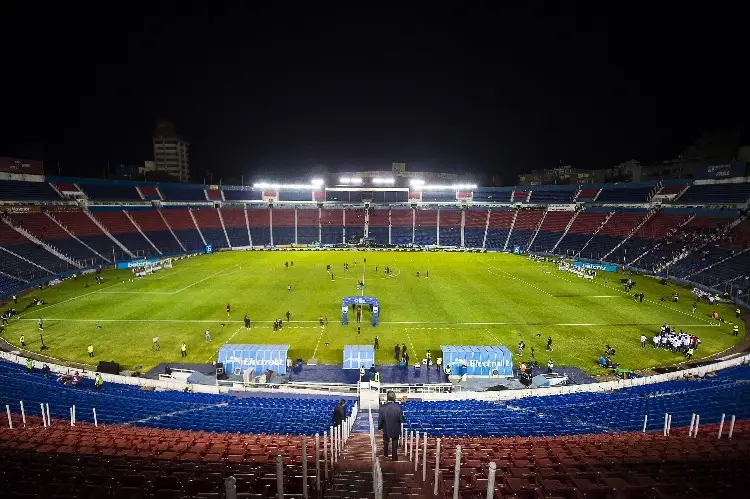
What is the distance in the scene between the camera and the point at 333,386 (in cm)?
2161

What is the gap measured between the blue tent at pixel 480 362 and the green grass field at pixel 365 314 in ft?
12.5

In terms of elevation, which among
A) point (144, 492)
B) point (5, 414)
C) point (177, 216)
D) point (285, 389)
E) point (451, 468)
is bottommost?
point (285, 389)

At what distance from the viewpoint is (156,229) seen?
69.6m

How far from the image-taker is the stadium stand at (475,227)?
262ft

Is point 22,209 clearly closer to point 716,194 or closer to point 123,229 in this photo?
point 123,229

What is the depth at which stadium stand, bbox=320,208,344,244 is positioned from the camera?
83.4 meters

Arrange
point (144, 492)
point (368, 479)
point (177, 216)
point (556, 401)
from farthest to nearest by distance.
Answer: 1. point (177, 216)
2. point (556, 401)
3. point (368, 479)
4. point (144, 492)

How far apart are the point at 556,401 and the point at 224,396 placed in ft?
53.8

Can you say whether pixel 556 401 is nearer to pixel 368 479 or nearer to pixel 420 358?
pixel 420 358

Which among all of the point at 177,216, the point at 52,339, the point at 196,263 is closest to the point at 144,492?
the point at 52,339

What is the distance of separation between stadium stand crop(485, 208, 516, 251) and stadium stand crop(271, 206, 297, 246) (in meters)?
40.9

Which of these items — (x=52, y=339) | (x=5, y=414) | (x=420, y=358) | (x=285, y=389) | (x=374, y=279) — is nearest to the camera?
(x=5, y=414)

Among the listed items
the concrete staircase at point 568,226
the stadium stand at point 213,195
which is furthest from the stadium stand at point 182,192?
the concrete staircase at point 568,226

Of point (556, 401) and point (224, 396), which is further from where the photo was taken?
point (224, 396)
